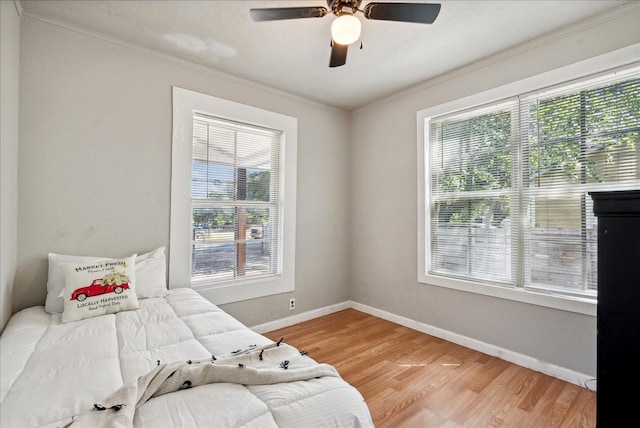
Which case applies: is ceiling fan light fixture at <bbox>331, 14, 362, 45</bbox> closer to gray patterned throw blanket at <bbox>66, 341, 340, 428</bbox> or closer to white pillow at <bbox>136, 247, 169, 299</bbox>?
gray patterned throw blanket at <bbox>66, 341, 340, 428</bbox>

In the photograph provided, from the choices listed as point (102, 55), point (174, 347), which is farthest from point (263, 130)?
point (174, 347)

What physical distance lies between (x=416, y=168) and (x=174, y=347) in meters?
2.78

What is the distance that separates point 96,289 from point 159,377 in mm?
1277

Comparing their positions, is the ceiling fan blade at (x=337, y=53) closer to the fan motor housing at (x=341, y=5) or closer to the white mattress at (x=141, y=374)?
the fan motor housing at (x=341, y=5)

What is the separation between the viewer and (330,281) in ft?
12.4

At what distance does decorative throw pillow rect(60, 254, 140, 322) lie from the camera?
1.83 metres

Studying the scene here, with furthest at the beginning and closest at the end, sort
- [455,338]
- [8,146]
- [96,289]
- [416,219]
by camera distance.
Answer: [416,219] < [455,338] < [96,289] < [8,146]

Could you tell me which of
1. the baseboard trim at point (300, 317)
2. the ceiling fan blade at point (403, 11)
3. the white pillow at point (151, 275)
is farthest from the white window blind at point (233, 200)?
the ceiling fan blade at point (403, 11)

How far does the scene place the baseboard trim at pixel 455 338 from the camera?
2.15m

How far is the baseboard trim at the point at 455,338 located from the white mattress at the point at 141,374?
1637mm

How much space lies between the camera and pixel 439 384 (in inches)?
84.5

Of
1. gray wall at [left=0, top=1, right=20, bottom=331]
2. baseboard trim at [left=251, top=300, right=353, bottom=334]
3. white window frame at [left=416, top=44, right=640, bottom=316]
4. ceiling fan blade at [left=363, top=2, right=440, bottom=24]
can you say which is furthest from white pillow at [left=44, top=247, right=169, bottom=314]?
white window frame at [left=416, top=44, right=640, bottom=316]

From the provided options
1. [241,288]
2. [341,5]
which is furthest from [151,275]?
[341,5]

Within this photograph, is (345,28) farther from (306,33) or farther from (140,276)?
(140,276)
